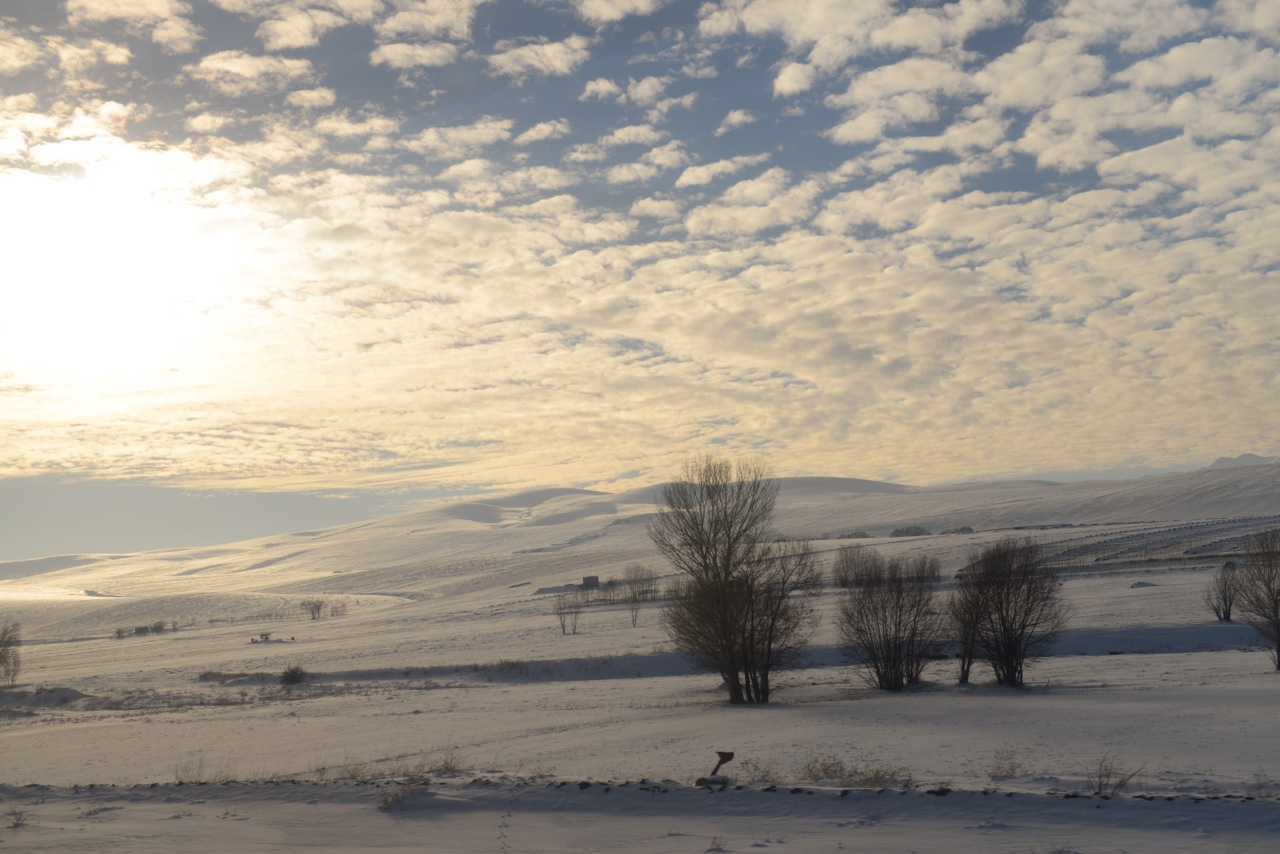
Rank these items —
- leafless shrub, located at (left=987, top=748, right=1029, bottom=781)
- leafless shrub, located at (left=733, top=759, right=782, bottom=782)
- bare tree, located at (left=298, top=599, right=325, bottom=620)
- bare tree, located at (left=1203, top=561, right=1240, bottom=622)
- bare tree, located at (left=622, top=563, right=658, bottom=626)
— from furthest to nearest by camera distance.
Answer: bare tree, located at (left=298, top=599, right=325, bottom=620) < bare tree, located at (left=622, top=563, right=658, bottom=626) < bare tree, located at (left=1203, top=561, right=1240, bottom=622) < leafless shrub, located at (left=733, top=759, right=782, bottom=782) < leafless shrub, located at (left=987, top=748, right=1029, bottom=781)

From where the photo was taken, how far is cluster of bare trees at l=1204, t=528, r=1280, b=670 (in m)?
37.3

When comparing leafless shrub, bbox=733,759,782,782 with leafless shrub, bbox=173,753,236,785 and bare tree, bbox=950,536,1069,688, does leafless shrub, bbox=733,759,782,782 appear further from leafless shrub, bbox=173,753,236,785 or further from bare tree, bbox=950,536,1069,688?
bare tree, bbox=950,536,1069,688

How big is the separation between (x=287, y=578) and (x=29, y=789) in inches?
6936

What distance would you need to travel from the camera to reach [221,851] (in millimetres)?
12492

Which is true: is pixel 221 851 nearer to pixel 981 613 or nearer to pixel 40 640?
pixel 981 613

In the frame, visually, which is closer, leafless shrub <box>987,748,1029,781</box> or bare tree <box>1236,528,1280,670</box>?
leafless shrub <box>987,748,1029,781</box>

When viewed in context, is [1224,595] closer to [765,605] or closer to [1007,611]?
[1007,611]

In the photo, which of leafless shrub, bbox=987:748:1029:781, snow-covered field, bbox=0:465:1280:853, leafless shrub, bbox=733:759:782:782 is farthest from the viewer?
leafless shrub, bbox=733:759:782:782

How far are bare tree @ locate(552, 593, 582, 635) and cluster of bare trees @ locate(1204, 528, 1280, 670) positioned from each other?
40.6m

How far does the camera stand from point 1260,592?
40.5m

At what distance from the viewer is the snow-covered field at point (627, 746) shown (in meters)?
12.8

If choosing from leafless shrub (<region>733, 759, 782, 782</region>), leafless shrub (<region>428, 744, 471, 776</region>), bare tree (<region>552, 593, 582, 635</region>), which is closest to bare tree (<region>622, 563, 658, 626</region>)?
bare tree (<region>552, 593, 582, 635</region>)

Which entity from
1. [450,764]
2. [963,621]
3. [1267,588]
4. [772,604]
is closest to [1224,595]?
[1267,588]

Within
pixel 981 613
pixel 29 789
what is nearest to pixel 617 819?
pixel 29 789
